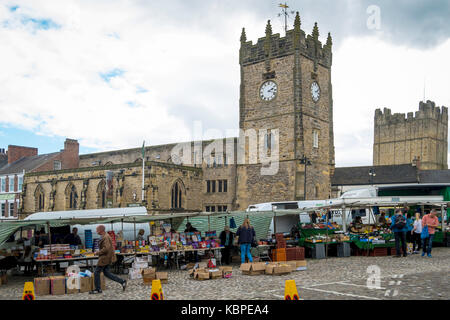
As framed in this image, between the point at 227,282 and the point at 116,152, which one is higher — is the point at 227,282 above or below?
below

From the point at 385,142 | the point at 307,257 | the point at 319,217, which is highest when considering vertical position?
the point at 385,142

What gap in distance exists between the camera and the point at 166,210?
40.0 metres

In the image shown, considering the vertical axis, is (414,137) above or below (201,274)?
above

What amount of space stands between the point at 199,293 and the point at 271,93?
91.3ft

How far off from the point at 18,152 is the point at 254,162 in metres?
32.8

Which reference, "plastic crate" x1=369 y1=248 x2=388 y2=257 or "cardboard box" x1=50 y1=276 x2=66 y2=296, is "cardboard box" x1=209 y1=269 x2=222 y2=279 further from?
"plastic crate" x1=369 y1=248 x2=388 y2=257

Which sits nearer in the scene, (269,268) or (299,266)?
(269,268)

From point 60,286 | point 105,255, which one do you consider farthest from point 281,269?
point 60,286

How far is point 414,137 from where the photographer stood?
93688 millimetres

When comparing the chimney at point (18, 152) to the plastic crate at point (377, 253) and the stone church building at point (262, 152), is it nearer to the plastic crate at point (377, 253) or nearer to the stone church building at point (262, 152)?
the stone church building at point (262, 152)

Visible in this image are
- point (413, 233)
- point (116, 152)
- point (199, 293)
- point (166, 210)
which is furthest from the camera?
point (116, 152)

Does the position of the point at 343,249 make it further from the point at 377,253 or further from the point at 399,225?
the point at 399,225
